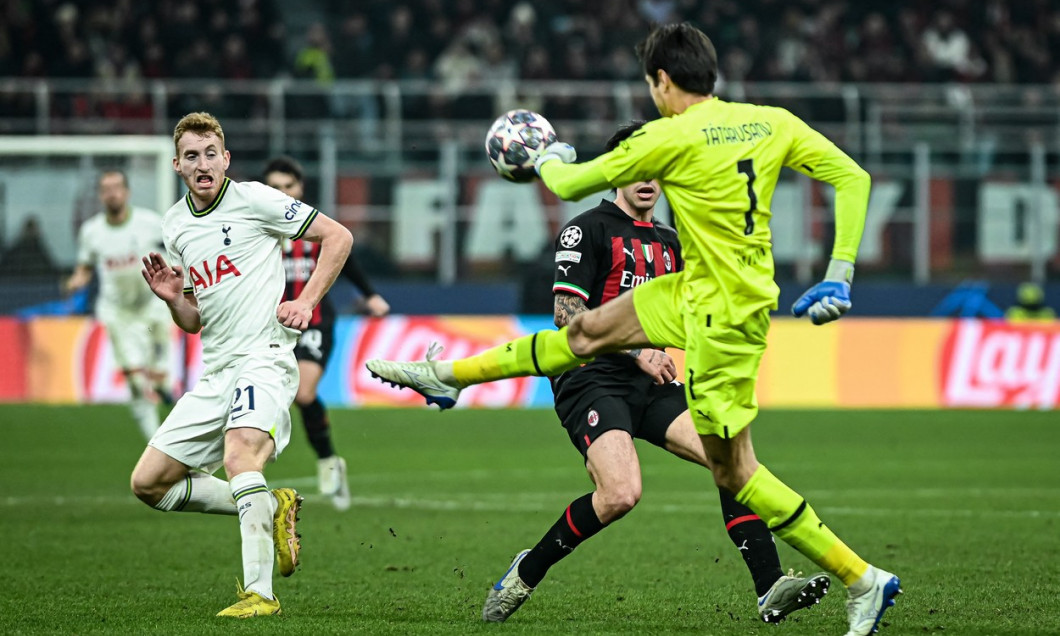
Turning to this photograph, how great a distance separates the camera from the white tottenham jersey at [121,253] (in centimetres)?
1417

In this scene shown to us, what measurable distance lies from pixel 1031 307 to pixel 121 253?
12591 mm

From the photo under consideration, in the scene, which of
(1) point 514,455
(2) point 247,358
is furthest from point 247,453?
(1) point 514,455

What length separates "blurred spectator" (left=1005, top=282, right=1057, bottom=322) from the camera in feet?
67.9

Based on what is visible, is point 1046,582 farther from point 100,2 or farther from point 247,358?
point 100,2

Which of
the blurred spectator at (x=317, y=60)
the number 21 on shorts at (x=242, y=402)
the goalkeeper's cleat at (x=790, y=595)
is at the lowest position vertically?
the goalkeeper's cleat at (x=790, y=595)

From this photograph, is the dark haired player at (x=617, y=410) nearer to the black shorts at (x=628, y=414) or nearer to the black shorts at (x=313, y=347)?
the black shorts at (x=628, y=414)

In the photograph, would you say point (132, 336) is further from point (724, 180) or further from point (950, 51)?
point (950, 51)

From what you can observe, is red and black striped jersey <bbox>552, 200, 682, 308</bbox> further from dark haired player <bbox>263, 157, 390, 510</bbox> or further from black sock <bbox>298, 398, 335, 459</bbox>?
black sock <bbox>298, 398, 335, 459</bbox>

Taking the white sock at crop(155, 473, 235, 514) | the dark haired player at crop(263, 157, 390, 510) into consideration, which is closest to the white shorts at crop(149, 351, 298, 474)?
the white sock at crop(155, 473, 235, 514)

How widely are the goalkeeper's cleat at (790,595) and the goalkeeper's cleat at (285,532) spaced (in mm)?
1972

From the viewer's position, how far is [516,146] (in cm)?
600

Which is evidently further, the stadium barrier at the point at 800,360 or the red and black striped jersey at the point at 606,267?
the stadium barrier at the point at 800,360

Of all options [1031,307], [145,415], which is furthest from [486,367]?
[1031,307]

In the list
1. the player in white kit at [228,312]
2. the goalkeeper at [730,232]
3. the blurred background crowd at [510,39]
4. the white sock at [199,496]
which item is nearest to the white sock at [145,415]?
the white sock at [199,496]
